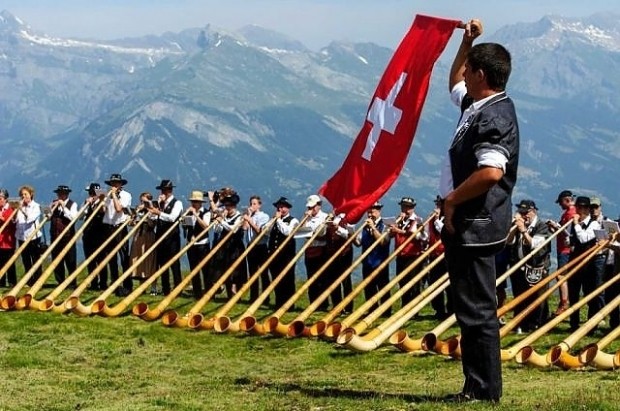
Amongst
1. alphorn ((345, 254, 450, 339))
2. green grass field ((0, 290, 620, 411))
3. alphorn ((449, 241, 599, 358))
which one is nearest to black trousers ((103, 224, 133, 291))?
green grass field ((0, 290, 620, 411))

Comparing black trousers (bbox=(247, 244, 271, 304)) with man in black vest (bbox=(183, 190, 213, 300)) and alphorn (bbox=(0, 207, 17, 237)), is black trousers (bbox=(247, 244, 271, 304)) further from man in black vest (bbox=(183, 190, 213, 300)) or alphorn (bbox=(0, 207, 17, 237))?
alphorn (bbox=(0, 207, 17, 237))

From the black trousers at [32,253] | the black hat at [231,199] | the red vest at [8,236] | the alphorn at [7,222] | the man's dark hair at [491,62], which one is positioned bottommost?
the black trousers at [32,253]

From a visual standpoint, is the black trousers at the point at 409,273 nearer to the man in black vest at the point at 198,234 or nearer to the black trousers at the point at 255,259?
the black trousers at the point at 255,259

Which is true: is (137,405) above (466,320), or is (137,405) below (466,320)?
below

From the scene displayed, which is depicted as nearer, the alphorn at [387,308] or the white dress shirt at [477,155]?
the white dress shirt at [477,155]

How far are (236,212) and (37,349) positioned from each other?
7.35 metres

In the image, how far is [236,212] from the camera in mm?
21344

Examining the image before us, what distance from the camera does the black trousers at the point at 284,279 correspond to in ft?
68.3

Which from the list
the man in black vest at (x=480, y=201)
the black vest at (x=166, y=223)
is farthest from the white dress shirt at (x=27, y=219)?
the man in black vest at (x=480, y=201)

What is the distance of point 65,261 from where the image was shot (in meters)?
23.3

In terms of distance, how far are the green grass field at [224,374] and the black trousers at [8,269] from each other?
5.02m

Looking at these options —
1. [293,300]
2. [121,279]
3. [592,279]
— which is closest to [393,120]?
[293,300]

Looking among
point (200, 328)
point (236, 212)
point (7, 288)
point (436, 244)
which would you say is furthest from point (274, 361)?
point (7, 288)

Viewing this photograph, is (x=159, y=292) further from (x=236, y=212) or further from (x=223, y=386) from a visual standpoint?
(x=223, y=386)
